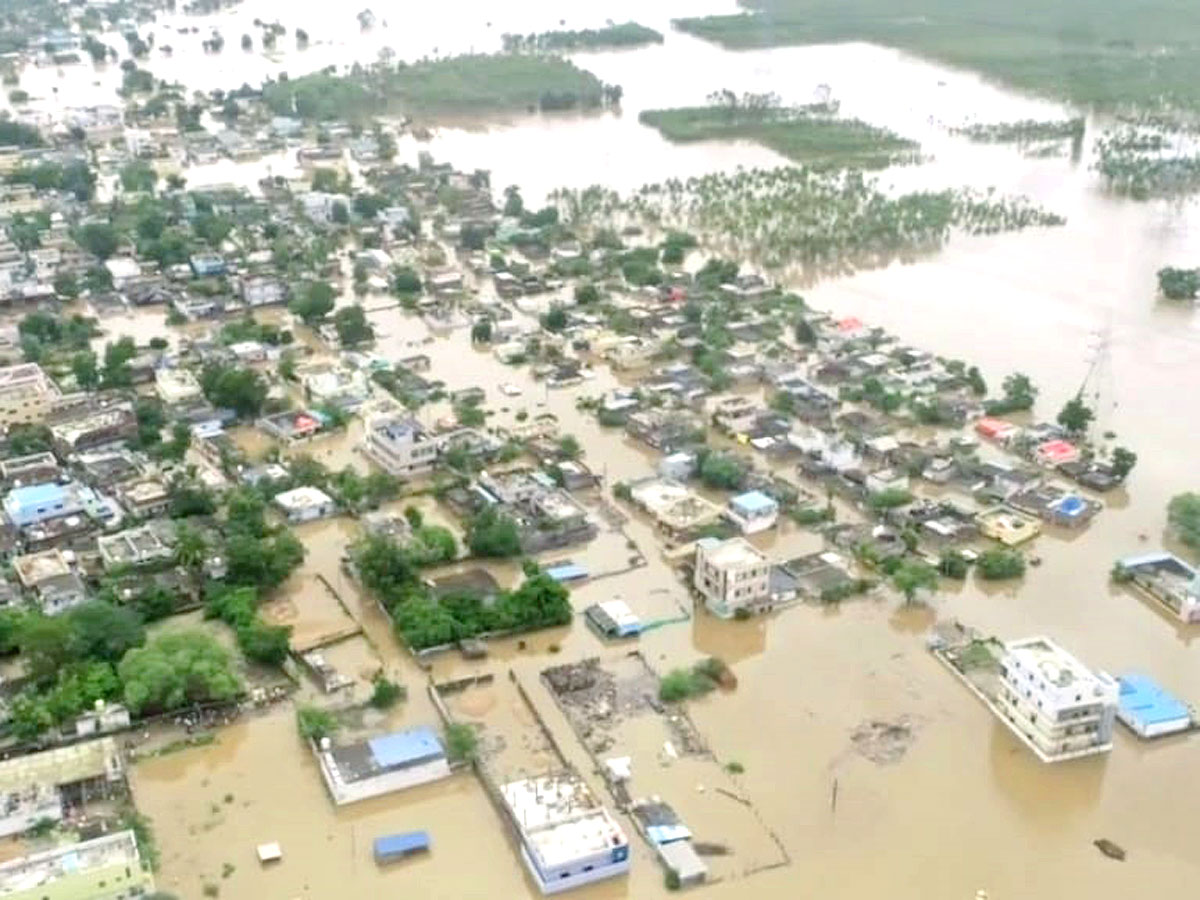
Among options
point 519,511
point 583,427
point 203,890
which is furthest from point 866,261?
point 203,890

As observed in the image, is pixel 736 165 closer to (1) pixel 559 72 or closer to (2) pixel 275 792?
(1) pixel 559 72

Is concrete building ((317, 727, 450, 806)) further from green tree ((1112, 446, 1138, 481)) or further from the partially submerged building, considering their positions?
green tree ((1112, 446, 1138, 481))

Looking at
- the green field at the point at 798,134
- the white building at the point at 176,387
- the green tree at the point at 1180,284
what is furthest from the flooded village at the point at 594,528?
the green field at the point at 798,134

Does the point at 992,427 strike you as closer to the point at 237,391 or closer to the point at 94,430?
the point at 237,391

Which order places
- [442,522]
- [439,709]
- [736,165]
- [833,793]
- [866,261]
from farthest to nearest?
[736,165] < [866,261] < [442,522] < [439,709] < [833,793]

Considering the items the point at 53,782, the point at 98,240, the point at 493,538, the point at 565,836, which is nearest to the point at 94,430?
the point at 493,538

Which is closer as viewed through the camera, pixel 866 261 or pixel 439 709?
pixel 439 709
